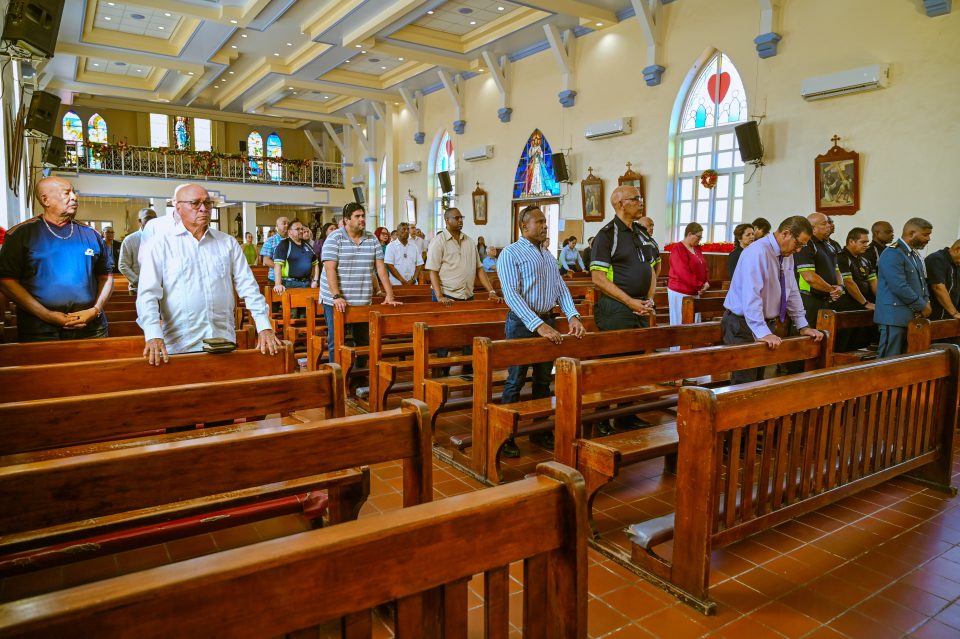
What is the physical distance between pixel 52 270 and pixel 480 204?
12644mm

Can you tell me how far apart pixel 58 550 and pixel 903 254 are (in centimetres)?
569

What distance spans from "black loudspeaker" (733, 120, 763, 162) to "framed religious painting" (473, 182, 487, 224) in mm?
7094

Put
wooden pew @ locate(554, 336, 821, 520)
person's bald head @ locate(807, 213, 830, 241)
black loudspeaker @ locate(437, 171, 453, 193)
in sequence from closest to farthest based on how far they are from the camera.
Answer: wooden pew @ locate(554, 336, 821, 520) < person's bald head @ locate(807, 213, 830, 241) < black loudspeaker @ locate(437, 171, 453, 193)

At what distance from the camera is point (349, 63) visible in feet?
53.1

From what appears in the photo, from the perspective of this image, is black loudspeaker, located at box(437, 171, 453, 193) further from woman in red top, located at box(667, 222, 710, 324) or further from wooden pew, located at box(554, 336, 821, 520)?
wooden pew, located at box(554, 336, 821, 520)

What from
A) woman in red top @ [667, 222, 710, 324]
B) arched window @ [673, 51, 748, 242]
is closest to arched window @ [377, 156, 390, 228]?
arched window @ [673, 51, 748, 242]

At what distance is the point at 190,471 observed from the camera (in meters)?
1.59

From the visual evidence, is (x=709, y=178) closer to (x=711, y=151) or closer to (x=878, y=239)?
(x=711, y=151)

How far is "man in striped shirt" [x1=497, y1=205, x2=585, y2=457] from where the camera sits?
4.02 m

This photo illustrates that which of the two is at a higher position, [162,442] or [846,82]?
[846,82]

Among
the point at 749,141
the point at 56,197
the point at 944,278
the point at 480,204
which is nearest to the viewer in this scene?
the point at 56,197

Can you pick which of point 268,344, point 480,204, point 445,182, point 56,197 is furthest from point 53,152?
point 268,344

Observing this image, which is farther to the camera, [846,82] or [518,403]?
[846,82]

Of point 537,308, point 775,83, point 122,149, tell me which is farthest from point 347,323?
point 122,149
